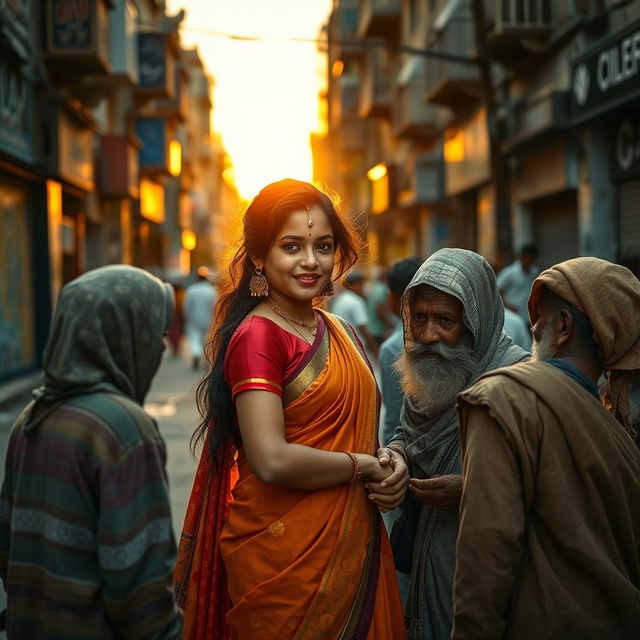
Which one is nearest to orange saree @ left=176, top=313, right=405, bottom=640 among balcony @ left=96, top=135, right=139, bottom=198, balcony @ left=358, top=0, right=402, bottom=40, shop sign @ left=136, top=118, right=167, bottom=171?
balcony @ left=96, top=135, right=139, bottom=198

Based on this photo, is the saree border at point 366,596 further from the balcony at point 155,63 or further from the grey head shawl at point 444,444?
the balcony at point 155,63

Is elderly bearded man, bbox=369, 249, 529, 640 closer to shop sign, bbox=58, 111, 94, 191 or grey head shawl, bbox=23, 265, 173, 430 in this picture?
grey head shawl, bbox=23, 265, 173, 430

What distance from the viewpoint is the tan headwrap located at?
2.21 metres

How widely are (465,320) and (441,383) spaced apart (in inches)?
7.9

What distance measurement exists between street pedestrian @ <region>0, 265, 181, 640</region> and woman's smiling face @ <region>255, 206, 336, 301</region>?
624 mm

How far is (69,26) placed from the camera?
44.4 feet

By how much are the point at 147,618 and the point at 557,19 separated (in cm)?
1297

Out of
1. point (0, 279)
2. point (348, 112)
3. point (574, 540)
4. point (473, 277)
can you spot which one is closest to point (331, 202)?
point (473, 277)

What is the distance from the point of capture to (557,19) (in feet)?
44.0

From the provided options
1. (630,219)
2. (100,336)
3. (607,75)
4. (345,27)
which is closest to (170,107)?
(345,27)

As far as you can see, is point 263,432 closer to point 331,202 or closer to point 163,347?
point 163,347

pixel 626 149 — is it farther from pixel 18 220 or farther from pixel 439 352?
pixel 439 352

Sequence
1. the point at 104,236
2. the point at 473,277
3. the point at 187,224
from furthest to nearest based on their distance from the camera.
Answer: the point at 187,224 < the point at 104,236 < the point at 473,277

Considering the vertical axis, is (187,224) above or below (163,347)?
above
